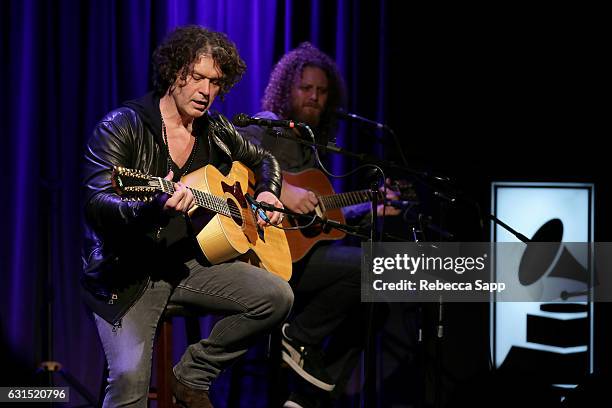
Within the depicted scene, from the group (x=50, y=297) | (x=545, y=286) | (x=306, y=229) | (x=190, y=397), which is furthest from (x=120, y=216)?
(x=545, y=286)

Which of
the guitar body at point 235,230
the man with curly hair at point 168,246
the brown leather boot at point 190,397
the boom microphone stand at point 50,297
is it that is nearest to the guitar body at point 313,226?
the guitar body at point 235,230

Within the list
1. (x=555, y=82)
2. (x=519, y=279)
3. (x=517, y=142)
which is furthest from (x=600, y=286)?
(x=555, y=82)

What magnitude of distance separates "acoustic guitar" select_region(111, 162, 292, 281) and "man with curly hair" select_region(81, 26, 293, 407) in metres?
0.06

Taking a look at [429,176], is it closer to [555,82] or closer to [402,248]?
[402,248]

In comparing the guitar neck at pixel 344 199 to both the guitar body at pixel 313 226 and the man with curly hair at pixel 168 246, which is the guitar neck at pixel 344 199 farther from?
the man with curly hair at pixel 168 246

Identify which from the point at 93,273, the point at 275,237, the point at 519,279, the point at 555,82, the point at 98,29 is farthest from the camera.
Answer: the point at 555,82

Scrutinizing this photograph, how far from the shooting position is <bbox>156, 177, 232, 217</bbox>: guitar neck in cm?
291

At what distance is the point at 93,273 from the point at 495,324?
9.16ft

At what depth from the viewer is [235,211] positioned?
3.40 meters

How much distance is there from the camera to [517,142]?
17.0 ft

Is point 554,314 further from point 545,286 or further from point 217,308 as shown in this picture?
Answer: point 217,308

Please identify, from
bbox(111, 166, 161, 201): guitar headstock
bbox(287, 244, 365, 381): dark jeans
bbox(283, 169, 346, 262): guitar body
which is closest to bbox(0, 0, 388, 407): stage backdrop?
bbox(283, 169, 346, 262): guitar body

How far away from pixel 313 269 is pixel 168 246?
1220mm

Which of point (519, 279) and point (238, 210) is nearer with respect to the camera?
point (238, 210)
